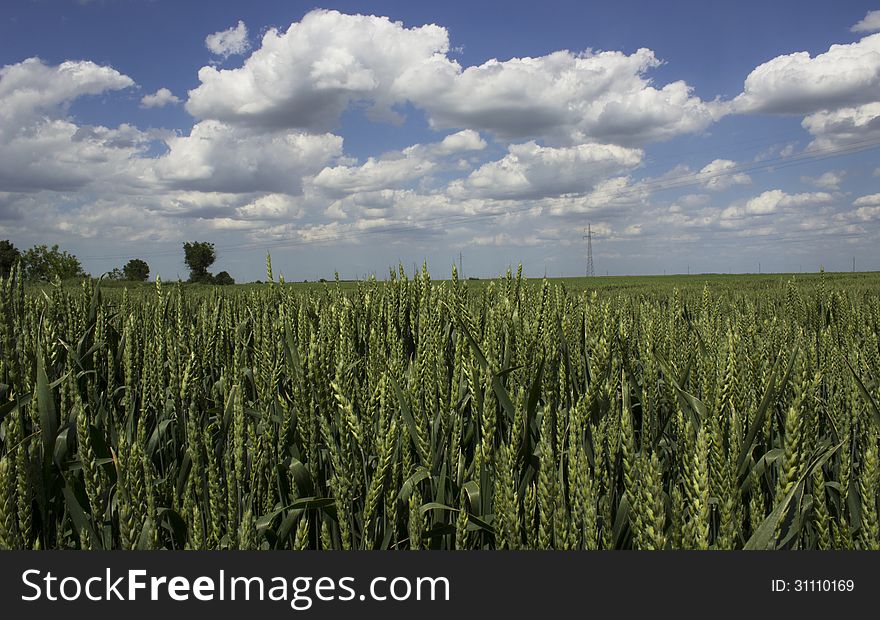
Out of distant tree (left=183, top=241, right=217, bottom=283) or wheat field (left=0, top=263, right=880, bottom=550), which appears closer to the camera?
wheat field (left=0, top=263, right=880, bottom=550)

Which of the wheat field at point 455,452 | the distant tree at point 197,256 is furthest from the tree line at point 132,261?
the wheat field at point 455,452

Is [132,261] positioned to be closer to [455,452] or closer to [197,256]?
[197,256]

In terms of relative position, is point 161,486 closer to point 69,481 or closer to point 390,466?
point 69,481

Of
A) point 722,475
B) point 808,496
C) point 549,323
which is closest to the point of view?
point 722,475

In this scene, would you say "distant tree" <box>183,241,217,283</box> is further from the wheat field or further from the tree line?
the wheat field

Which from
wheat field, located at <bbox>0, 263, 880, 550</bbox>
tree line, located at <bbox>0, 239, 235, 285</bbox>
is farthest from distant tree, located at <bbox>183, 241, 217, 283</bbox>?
wheat field, located at <bbox>0, 263, 880, 550</bbox>

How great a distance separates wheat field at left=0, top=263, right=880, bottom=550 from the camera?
1120 mm

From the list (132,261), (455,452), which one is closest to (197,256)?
(132,261)

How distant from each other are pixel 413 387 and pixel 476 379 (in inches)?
8.1

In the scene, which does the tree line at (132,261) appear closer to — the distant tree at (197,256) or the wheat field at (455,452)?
the distant tree at (197,256)

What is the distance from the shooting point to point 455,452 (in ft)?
4.99

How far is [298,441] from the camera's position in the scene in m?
1.73

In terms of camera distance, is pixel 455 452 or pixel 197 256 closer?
pixel 455 452

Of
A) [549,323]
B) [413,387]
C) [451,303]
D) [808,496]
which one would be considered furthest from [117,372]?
[808,496]
